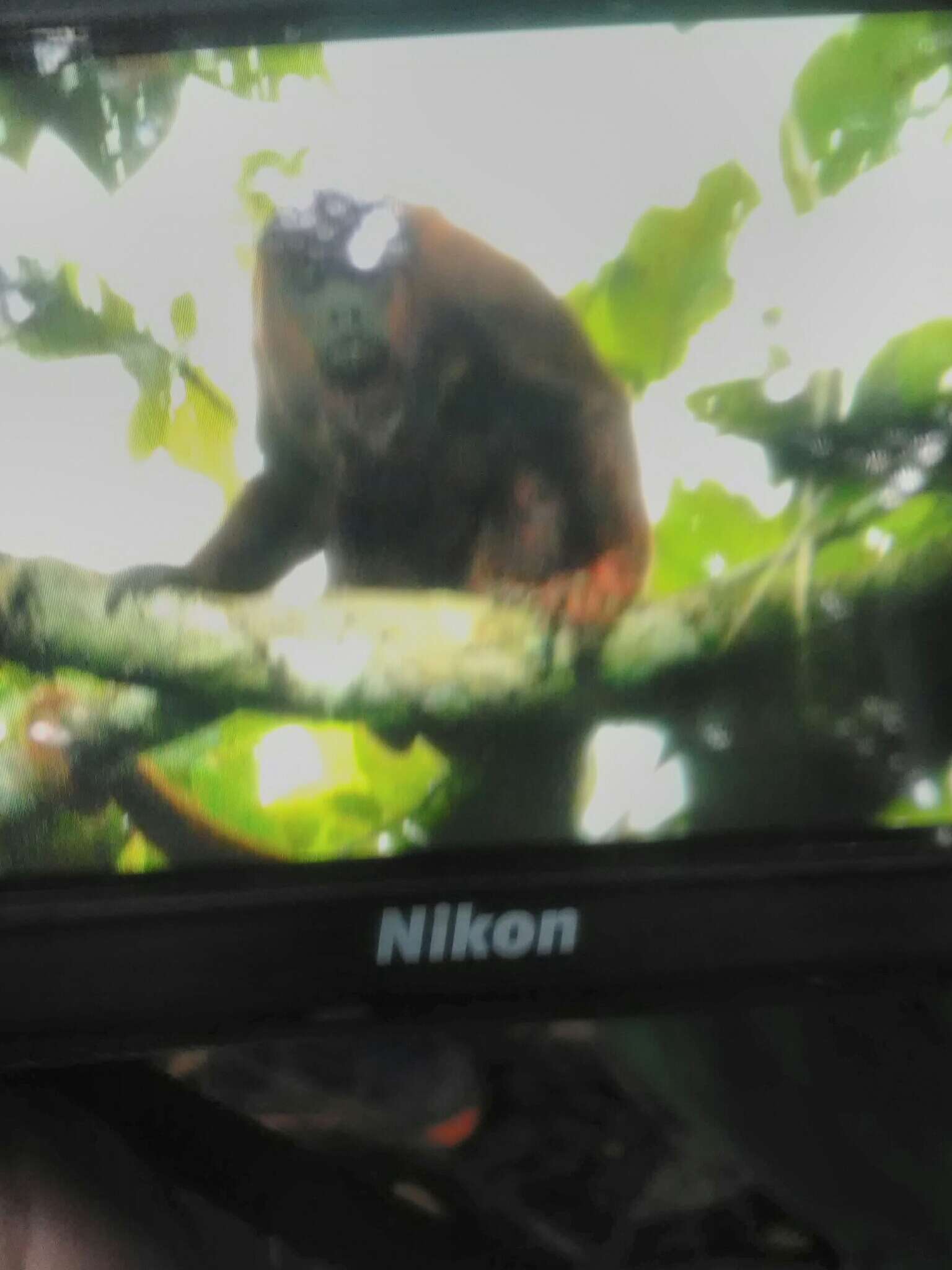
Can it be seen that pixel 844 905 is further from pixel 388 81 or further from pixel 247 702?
pixel 388 81

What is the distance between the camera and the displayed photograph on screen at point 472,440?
50 centimetres

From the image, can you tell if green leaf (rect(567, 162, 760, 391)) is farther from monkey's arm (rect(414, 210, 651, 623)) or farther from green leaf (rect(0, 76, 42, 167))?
green leaf (rect(0, 76, 42, 167))

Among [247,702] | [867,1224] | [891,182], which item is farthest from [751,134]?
[867,1224]

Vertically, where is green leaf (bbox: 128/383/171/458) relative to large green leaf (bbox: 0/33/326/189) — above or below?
below

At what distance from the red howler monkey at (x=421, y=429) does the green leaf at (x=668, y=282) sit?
13mm

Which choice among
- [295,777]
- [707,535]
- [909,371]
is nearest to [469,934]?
[295,777]

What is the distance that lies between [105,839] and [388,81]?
0.36m

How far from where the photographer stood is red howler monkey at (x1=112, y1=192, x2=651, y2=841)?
1.69 feet

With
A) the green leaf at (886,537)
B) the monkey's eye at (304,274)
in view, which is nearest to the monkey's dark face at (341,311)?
the monkey's eye at (304,274)

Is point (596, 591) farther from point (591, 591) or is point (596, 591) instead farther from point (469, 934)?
point (469, 934)

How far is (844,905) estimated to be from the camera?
585mm

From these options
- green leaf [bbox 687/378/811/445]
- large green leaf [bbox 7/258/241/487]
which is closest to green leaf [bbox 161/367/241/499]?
large green leaf [bbox 7/258/241/487]

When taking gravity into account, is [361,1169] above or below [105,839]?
below

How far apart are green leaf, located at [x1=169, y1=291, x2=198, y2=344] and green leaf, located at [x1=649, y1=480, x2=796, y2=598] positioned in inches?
8.9
